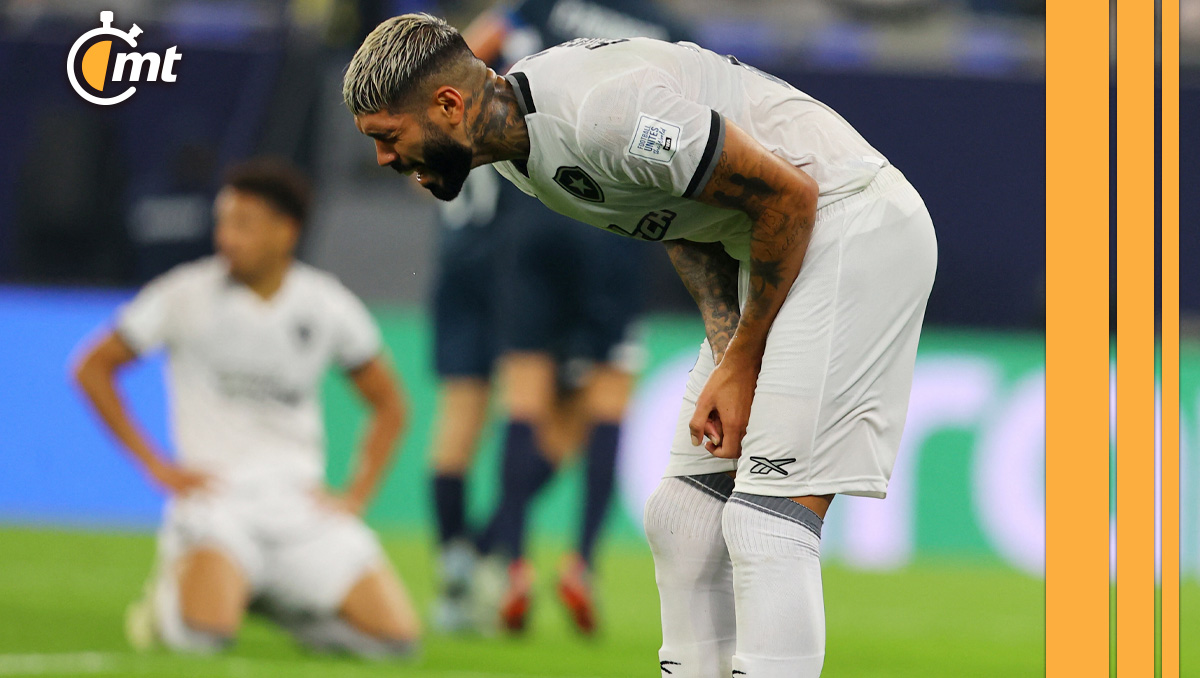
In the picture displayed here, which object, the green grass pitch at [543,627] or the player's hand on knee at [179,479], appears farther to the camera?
the player's hand on knee at [179,479]

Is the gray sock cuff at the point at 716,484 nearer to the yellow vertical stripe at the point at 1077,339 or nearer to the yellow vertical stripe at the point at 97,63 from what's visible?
the yellow vertical stripe at the point at 1077,339

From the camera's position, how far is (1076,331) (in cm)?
300

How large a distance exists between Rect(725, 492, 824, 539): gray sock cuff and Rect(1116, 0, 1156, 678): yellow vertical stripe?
1.97ft

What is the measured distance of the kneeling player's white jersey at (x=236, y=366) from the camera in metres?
5.71

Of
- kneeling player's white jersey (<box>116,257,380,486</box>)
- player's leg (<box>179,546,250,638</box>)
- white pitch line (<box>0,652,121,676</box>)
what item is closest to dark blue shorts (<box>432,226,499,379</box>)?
kneeling player's white jersey (<box>116,257,380,486</box>)

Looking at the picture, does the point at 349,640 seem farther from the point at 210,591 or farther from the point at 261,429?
the point at 261,429

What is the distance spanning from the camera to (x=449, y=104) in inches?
106

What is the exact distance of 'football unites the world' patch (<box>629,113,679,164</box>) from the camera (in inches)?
104

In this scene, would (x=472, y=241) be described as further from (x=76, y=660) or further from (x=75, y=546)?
(x=75, y=546)

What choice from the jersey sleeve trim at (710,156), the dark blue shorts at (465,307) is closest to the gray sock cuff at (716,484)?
the jersey sleeve trim at (710,156)

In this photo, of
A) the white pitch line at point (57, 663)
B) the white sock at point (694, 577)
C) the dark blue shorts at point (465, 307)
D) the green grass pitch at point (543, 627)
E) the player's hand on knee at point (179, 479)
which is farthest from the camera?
the dark blue shorts at point (465, 307)

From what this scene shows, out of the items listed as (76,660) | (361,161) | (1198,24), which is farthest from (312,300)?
(1198,24)

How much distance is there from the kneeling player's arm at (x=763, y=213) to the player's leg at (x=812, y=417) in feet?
0.13

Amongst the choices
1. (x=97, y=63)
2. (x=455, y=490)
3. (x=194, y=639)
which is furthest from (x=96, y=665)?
(x=97, y=63)
